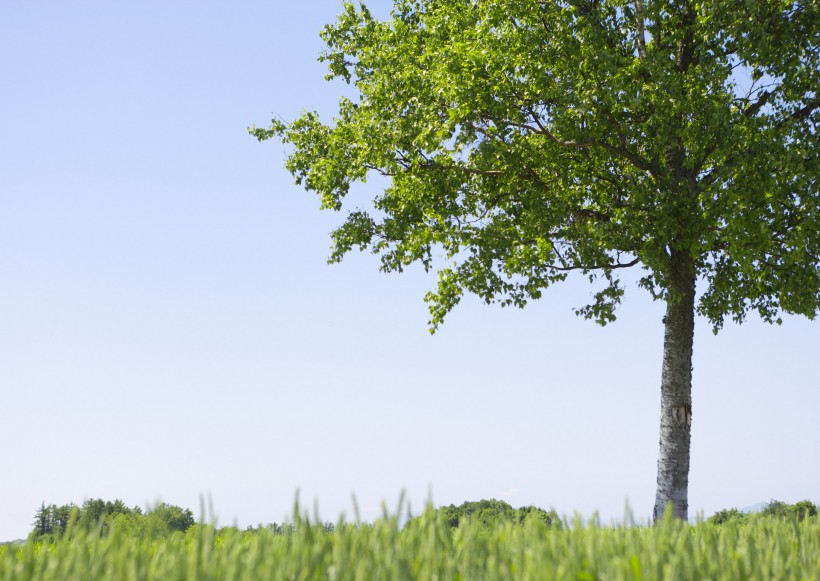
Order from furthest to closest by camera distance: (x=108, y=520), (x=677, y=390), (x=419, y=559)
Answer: (x=677, y=390)
(x=108, y=520)
(x=419, y=559)

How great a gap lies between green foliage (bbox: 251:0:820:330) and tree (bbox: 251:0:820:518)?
48 mm

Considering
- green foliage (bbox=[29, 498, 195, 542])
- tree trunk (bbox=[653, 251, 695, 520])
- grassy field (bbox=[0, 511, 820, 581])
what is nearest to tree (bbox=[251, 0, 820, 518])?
tree trunk (bbox=[653, 251, 695, 520])

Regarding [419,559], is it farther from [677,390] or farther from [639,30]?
[639,30]

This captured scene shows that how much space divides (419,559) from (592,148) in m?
15.9

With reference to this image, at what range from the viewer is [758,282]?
18.1 meters

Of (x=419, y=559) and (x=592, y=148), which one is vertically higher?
(x=592, y=148)

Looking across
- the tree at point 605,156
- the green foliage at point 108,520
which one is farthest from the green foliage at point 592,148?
the green foliage at point 108,520

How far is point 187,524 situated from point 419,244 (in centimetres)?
847

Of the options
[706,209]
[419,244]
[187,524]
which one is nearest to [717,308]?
[706,209]

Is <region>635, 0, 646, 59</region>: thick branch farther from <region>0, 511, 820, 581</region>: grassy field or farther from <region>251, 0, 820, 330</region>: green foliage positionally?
<region>0, 511, 820, 581</region>: grassy field

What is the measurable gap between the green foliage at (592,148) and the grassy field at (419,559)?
1174 centimetres

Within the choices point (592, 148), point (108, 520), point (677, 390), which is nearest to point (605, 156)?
point (592, 148)

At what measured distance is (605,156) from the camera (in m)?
18.2

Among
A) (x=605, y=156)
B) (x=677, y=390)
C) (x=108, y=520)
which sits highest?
(x=605, y=156)
